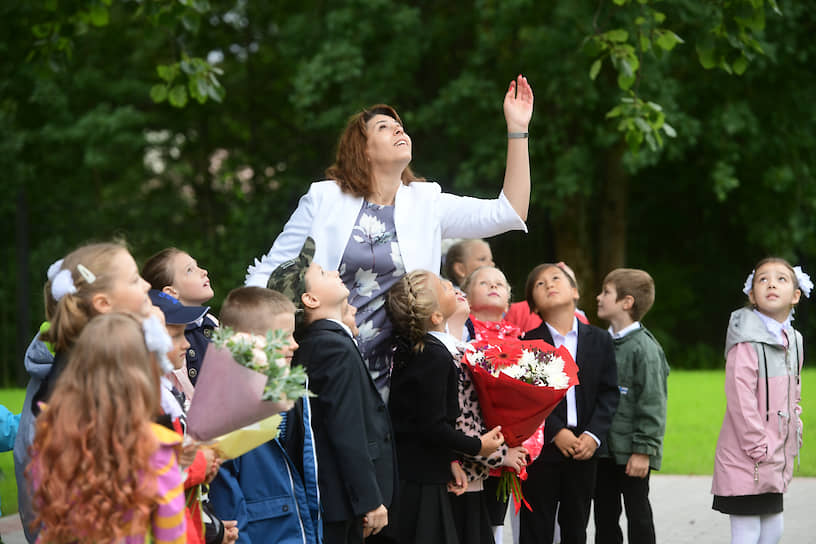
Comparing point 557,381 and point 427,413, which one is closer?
point 427,413

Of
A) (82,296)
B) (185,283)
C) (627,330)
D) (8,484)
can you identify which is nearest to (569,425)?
(627,330)

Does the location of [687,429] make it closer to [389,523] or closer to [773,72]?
[389,523]

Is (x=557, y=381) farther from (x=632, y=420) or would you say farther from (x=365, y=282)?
(x=632, y=420)

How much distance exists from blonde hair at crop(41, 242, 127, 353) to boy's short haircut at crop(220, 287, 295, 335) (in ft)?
1.98

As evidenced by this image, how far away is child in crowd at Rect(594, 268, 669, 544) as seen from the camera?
17.7 ft

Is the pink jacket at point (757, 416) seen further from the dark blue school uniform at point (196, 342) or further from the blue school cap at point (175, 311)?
the blue school cap at point (175, 311)

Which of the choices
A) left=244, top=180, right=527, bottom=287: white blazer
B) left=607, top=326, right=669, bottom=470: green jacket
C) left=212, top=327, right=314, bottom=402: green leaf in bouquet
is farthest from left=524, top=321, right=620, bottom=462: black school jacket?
left=212, top=327, right=314, bottom=402: green leaf in bouquet

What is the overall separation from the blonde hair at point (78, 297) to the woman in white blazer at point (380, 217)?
3.66 ft

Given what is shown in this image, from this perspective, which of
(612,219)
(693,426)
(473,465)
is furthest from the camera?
(612,219)

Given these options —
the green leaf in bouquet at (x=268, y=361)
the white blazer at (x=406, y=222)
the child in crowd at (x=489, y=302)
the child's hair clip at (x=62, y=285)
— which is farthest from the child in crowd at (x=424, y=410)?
the child's hair clip at (x=62, y=285)

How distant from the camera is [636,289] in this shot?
574 centimetres

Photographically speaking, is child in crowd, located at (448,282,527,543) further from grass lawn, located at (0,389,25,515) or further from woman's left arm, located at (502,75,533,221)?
grass lawn, located at (0,389,25,515)

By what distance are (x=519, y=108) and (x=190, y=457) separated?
227cm

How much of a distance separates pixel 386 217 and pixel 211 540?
1.67m
